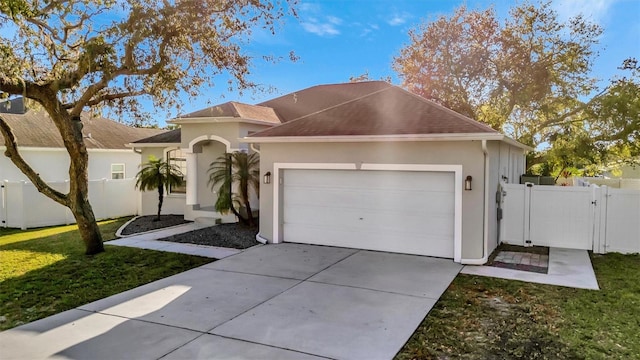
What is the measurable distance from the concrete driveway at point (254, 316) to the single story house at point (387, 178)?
3.81 feet

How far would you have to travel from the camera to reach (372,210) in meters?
10.9

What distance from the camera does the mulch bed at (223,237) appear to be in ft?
39.3

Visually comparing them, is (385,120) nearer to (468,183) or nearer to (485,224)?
(468,183)

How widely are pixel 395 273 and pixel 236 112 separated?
347 inches

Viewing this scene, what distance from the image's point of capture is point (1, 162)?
60.0 feet

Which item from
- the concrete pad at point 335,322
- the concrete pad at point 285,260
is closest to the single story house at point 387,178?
the concrete pad at point 285,260

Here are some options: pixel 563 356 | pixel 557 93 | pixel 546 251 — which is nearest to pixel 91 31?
pixel 563 356

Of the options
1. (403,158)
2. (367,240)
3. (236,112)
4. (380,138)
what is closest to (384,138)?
(380,138)

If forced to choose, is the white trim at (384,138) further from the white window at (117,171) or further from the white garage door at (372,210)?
the white window at (117,171)

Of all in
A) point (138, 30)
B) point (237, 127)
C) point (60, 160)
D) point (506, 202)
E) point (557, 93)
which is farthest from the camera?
point (557, 93)

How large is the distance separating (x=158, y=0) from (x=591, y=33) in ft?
72.9

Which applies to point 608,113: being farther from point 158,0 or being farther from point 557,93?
point 158,0

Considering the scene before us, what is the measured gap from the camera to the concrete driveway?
5.25 m

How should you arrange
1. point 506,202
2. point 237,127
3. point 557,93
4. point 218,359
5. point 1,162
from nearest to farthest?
point 218,359 < point 506,202 < point 237,127 < point 1,162 < point 557,93
